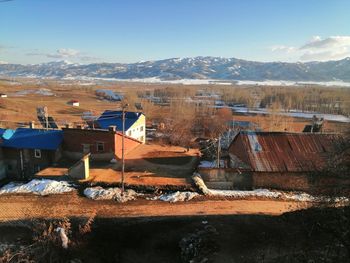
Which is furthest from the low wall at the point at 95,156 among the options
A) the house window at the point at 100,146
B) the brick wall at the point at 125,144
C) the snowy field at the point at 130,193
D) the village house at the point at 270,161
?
the village house at the point at 270,161

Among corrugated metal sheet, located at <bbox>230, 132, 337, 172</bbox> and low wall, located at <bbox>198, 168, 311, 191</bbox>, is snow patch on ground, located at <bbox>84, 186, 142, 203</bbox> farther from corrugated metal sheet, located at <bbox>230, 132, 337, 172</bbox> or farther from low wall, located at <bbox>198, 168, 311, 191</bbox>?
corrugated metal sheet, located at <bbox>230, 132, 337, 172</bbox>

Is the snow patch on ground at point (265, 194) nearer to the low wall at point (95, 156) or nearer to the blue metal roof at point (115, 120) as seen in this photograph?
the low wall at point (95, 156)

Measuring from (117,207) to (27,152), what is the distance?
39.1 ft

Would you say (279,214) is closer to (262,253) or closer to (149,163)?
(262,253)

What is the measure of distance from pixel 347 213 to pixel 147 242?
790cm

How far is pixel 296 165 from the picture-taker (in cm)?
2098

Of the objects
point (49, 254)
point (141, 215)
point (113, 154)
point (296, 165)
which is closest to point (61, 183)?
point (113, 154)

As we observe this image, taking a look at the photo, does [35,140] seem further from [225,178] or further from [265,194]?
[265,194]

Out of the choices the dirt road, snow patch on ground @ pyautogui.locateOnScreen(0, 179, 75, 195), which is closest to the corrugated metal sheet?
the dirt road

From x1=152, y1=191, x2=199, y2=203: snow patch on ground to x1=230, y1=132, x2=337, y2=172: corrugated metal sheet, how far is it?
16.5 feet

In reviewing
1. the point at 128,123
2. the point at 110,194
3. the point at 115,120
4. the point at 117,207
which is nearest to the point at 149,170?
the point at 110,194

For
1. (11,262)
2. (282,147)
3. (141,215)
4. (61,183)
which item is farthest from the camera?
(282,147)

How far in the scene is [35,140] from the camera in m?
24.9

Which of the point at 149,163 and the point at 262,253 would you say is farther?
the point at 149,163
